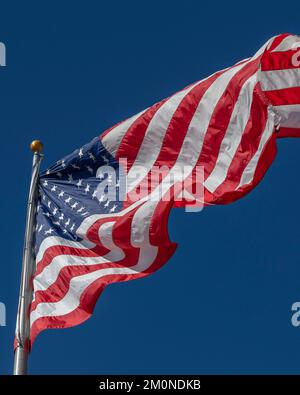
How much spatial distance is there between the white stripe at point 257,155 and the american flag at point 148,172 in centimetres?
2

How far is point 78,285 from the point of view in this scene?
2119 cm

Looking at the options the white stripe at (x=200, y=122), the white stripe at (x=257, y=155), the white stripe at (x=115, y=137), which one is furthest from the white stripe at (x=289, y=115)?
the white stripe at (x=115, y=137)

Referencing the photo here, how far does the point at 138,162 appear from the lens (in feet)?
74.2

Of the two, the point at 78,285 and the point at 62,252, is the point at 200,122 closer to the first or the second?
the point at 62,252

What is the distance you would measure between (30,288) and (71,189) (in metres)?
2.00

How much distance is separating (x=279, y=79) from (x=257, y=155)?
151 centimetres

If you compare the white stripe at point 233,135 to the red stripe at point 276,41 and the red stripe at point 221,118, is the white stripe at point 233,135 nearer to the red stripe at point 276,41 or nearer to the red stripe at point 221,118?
the red stripe at point 221,118

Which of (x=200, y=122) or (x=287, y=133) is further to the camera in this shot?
(x=200, y=122)

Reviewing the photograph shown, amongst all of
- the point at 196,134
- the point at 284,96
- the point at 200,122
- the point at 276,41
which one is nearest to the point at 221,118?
the point at 200,122

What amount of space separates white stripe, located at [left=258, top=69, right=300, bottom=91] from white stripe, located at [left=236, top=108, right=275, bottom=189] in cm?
54
